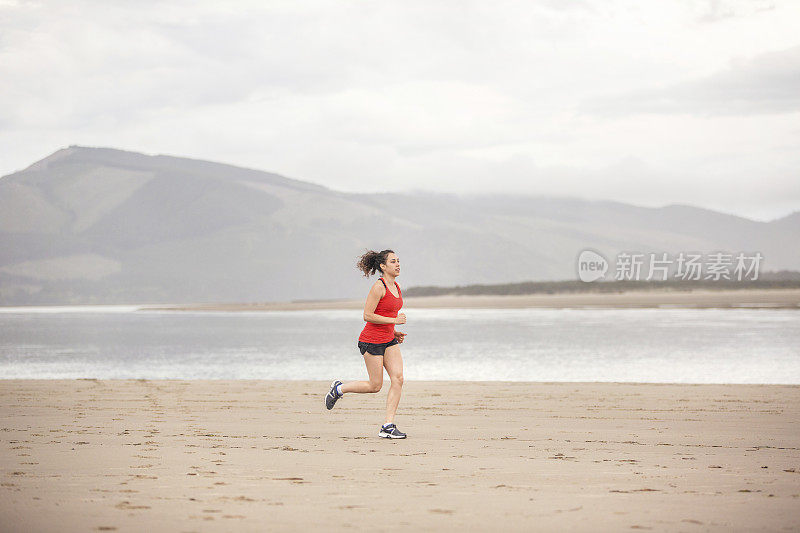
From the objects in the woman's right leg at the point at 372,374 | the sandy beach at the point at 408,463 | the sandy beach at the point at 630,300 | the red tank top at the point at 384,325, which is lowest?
the sandy beach at the point at 408,463

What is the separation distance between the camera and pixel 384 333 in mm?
8414

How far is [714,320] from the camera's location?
37.4 m

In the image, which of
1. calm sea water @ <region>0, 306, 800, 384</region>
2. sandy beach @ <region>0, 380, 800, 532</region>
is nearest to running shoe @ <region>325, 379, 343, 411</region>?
sandy beach @ <region>0, 380, 800, 532</region>

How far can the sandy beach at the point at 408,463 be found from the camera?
5.16m

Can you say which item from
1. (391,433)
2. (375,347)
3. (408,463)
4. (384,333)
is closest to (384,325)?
(384,333)

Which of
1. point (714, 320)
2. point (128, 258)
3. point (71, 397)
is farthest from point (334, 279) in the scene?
point (71, 397)

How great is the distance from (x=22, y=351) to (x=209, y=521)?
75.1 ft

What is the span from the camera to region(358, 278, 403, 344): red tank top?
27.0 ft

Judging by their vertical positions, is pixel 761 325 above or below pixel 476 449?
above

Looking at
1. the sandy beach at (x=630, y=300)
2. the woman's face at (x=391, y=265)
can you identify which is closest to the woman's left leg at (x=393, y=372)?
the woman's face at (x=391, y=265)

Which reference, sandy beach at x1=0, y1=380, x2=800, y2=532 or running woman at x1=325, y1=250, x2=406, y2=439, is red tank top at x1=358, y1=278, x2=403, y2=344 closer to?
running woman at x1=325, y1=250, x2=406, y2=439

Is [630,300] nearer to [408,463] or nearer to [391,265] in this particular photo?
[391,265]

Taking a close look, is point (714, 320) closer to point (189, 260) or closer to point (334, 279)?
point (334, 279)

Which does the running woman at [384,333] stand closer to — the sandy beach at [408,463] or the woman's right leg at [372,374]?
the woman's right leg at [372,374]
